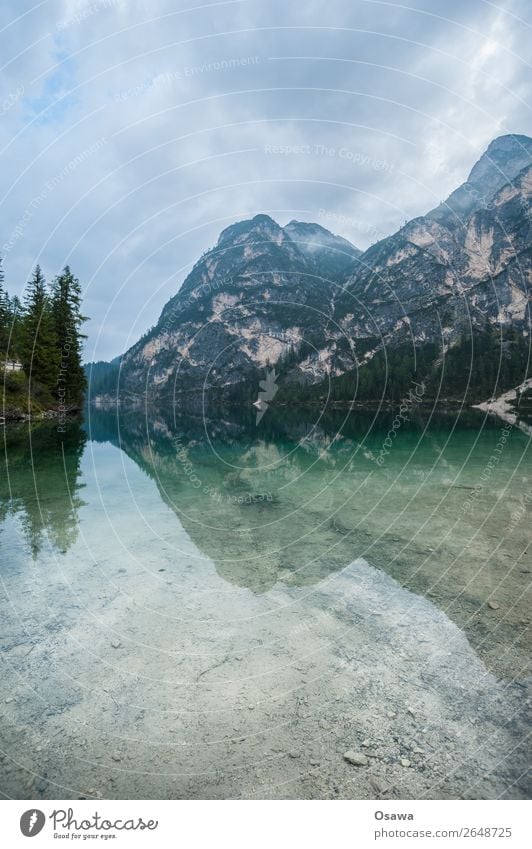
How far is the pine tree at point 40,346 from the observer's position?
6152 cm

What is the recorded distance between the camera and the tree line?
61406mm

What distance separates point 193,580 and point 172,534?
3988mm

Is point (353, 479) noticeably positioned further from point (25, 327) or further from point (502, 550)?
point (25, 327)

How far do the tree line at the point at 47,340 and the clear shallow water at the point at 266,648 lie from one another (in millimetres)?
52888

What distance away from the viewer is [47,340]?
63.2 m

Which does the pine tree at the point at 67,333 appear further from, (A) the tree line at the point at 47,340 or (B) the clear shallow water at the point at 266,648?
(B) the clear shallow water at the point at 266,648

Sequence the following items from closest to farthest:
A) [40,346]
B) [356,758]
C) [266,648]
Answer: [356,758] < [266,648] < [40,346]

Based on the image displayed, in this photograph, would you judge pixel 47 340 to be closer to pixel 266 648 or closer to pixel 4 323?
pixel 4 323

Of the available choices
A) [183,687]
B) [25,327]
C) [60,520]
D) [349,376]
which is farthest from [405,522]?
[349,376]

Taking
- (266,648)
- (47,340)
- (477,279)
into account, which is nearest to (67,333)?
(47,340)

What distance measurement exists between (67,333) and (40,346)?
275 inches

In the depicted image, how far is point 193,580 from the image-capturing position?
1024 centimetres

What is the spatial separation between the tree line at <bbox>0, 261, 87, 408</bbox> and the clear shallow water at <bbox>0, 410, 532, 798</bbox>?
5289cm

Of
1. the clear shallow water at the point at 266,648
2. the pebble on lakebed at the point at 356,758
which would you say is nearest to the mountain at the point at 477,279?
the clear shallow water at the point at 266,648
